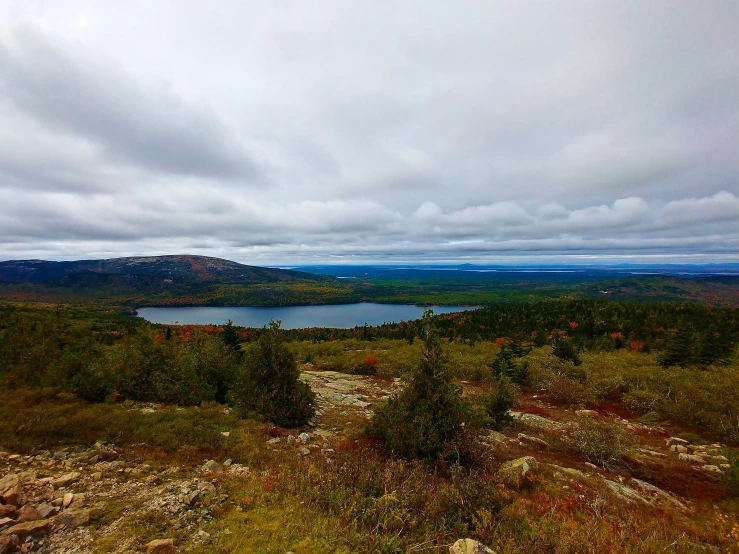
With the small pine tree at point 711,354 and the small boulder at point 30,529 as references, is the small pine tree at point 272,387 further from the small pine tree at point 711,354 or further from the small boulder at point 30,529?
the small pine tree at point 711,354

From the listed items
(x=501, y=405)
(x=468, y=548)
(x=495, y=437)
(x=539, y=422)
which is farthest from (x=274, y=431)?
(x=539, y=422)

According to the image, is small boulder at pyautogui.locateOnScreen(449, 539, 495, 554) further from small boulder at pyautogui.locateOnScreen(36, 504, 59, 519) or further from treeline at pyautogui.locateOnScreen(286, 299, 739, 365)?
treeline at pyautogui.locateOnScreen(286, 299, 739, 365)

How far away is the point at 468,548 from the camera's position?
4.44m

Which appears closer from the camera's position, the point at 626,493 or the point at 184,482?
the point at 184,482

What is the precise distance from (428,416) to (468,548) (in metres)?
3.62

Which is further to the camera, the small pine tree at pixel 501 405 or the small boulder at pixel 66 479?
the small pine tree at pixel 501 405

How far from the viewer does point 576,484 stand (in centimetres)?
720

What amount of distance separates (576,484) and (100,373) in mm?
14939

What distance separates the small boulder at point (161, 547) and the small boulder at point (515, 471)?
21.6 feet

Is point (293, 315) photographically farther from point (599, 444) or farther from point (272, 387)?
point (599, 444)

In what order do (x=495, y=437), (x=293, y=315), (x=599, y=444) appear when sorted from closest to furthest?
(x=599, y=444), (x=495, y=437), (x=293, y=315)

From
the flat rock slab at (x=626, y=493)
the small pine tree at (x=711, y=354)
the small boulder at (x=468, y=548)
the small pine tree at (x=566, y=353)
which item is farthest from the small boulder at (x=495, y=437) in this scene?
the small pine tree at (x=711, y=354)

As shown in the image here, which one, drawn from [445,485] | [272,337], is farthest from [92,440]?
[445,485]

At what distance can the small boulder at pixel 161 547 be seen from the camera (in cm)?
415
